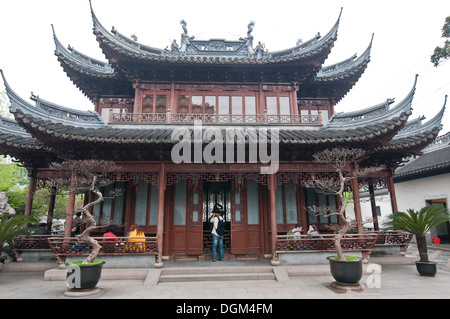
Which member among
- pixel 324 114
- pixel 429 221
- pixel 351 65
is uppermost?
pixel 351 65

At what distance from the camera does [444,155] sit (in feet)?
42.8

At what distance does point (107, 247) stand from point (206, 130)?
4457 mm

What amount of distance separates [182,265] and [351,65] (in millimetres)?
10939

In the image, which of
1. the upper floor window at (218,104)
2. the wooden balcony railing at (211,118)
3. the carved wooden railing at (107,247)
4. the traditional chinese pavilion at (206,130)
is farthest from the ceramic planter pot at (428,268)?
the carved wooden railing at (107,247)

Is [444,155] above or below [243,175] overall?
above

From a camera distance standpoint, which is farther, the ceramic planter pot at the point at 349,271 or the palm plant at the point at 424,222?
the palm plant at the point at 424,222

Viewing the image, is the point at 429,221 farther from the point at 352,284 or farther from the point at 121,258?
the point at 121,258

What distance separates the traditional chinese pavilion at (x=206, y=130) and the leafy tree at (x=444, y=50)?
52.7 inches

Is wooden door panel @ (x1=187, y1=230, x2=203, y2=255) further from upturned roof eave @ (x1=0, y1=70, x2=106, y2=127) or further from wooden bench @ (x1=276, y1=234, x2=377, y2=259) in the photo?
upturned roof eave @ (x1=0, y1=70, x2=106, y2=127)

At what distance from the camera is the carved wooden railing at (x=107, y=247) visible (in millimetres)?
6871

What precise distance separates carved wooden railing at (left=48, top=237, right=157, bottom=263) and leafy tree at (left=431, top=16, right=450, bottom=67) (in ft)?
34.3

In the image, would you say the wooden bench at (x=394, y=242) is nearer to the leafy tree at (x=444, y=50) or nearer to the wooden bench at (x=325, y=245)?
the wooden bench at (x=325, y=245)
